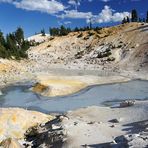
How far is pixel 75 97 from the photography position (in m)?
38.9

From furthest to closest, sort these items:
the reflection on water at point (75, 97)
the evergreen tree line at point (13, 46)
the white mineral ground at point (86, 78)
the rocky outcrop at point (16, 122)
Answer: the evergreen tree line at point (13, 46) → the reflection on water at point (75, 97) → the rocky outcrop at point (16, 122) → the white mineral ground at point (86, 78)

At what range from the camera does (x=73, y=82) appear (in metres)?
45.2

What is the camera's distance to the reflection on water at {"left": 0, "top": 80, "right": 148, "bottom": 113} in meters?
35.3

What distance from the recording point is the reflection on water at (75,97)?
35.3m

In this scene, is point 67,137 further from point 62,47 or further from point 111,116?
point 62,47

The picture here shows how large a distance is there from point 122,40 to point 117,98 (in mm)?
48145

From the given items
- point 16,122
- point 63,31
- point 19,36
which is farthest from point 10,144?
point 63,31

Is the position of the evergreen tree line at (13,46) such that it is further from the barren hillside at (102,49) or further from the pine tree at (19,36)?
the barren hillside at (102,49)

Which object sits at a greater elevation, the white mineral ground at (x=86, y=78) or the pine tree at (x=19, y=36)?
the pine tree at (x=19, y=36)

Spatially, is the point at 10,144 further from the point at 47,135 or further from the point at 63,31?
the point at 63,31

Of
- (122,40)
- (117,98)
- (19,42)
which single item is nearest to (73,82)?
(117,98)

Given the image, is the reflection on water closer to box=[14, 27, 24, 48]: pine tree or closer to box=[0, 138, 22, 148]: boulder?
box=[0, 138, 22, 148]: boulder

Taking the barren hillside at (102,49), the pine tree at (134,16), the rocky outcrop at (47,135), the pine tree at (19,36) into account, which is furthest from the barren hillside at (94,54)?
the rocky outcrop at (47,135)

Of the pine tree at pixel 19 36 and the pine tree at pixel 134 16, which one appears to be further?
the pine tree at pixel 134 16
